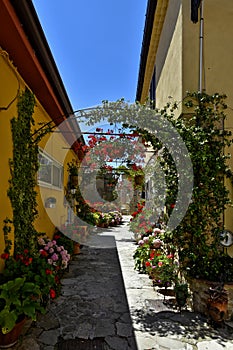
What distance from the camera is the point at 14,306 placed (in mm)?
3131

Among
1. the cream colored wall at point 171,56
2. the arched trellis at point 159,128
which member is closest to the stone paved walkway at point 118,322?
the arched trellis at point 159,128

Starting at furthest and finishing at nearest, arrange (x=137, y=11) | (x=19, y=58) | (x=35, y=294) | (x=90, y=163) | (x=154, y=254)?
1. (x=90, y=163)
2. (x=137, y=11)
3. (x=154, y=254)
4. (x=19, y=58)
5. (x=35, y=294)

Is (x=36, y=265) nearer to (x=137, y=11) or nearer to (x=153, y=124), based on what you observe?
(x=153, y=124)

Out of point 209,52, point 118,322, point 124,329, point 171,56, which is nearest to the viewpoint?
point 124,329

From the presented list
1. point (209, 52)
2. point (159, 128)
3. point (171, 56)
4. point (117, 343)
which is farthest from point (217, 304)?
point (171, 56)

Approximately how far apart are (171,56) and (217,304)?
5008mm

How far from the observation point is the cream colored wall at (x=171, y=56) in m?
5.43

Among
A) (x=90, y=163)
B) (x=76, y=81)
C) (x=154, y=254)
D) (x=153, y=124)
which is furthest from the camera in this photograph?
(x=90, y=163)

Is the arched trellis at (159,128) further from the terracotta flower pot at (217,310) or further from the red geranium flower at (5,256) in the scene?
the red geranium flower at (5,256)

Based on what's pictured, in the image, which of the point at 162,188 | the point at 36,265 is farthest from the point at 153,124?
the point at 36,265

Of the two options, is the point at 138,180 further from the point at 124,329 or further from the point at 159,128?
the point at 124,329

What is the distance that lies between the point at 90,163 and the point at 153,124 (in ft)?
24.2

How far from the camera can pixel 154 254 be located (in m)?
6.00

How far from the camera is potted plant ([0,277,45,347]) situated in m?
2.94
